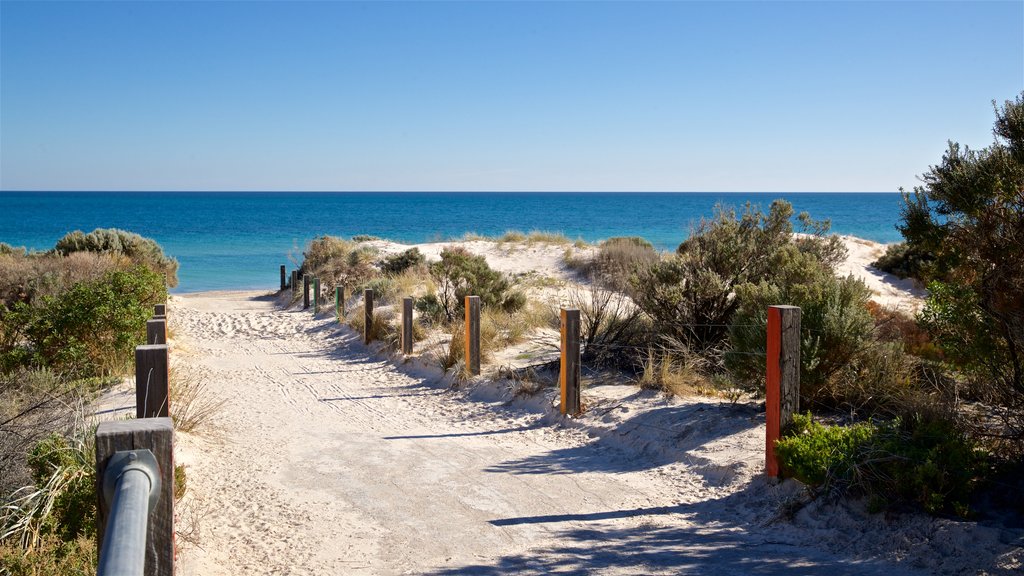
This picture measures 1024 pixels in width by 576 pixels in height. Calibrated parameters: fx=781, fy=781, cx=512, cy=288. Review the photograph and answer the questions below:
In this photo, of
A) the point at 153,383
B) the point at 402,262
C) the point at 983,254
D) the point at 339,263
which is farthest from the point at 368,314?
the point at 339,263

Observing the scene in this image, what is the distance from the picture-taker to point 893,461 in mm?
5520

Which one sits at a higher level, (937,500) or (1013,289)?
(1013,289)

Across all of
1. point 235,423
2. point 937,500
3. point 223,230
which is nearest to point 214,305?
point 235,423

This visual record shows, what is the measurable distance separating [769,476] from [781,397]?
66 cm

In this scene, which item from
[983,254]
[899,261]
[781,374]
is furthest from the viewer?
[899,261]

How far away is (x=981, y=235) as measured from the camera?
5457mm

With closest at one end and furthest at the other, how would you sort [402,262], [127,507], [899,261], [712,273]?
[127,507], [712,273], [402,262], [899,261]

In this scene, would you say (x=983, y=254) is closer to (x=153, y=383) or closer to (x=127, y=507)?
(x=127, y=507)

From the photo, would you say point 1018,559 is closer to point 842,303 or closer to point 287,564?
point 842,303

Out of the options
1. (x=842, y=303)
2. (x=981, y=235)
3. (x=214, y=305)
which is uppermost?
(x=981, y=235)

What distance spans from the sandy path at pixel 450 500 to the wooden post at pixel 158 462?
2.81m

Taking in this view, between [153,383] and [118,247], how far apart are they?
69.5ft

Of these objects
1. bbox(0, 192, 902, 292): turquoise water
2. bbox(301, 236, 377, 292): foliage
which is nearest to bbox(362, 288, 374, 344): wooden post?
bbox(301, 236, 377, 292): foliage

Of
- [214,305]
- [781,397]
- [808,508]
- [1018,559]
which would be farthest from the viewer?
[214,305]
